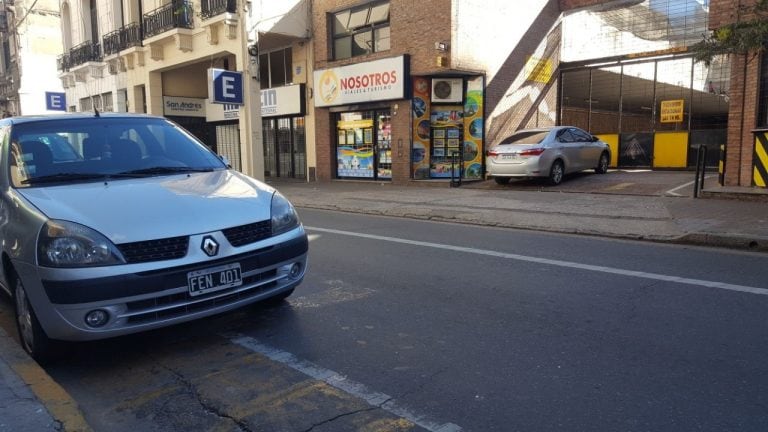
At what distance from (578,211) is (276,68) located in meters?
15.4

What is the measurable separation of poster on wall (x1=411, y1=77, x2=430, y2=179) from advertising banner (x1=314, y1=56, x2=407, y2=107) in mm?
510

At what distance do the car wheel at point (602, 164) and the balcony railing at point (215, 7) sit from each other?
12.5 metres

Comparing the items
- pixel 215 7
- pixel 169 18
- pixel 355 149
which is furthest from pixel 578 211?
pixel 169 18

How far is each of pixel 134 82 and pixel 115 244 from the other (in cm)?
2474

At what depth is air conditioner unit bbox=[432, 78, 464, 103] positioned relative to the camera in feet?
58.6

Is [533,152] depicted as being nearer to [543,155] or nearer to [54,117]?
[543,155]

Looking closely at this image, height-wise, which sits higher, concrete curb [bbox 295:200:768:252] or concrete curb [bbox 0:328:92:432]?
concrete curb [bbox 295:200:768:252]

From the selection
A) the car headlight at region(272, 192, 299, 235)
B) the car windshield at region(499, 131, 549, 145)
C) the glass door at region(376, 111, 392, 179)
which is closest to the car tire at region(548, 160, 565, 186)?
the car windshield at region(499, 131, 549, 145)

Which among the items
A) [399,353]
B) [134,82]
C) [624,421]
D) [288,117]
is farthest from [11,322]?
[134,82]

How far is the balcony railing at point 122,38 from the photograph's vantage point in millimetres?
24297

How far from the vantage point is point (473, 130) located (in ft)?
58.6

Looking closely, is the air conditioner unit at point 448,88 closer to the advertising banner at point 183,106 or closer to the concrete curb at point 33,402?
the advertising banner at point 183,106

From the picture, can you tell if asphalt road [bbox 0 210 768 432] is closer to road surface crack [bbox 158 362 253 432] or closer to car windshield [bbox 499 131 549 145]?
road surface crack [bbox 158 362 253 432]

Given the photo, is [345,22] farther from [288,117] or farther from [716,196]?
[716,196]
